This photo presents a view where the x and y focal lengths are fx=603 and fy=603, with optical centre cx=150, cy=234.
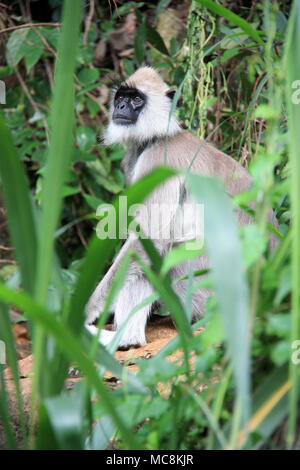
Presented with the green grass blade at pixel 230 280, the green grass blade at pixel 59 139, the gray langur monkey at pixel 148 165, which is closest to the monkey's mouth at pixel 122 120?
the gray langur monkey at pixel 148 165

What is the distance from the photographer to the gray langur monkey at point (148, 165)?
154 inches

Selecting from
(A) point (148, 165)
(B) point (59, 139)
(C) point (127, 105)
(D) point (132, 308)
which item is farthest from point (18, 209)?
(C) point (127, 105)

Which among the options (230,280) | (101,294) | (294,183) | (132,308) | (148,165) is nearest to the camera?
(230,280)

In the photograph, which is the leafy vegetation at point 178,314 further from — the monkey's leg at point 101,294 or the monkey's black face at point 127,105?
the monkey's black face at point 127,105

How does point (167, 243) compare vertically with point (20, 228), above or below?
below

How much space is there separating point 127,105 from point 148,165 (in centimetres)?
61

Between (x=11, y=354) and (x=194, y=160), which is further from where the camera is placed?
(x=194, y=160)

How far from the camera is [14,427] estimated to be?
252cm

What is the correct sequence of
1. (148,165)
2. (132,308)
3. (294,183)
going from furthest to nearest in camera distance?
(148,165), (132,308), (294,183)

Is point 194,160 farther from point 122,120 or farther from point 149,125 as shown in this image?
point 122,120

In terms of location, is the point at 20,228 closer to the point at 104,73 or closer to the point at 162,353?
the point at 162,353

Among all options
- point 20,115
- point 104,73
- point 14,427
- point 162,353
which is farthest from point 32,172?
point 162,353

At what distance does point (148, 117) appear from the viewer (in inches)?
177
